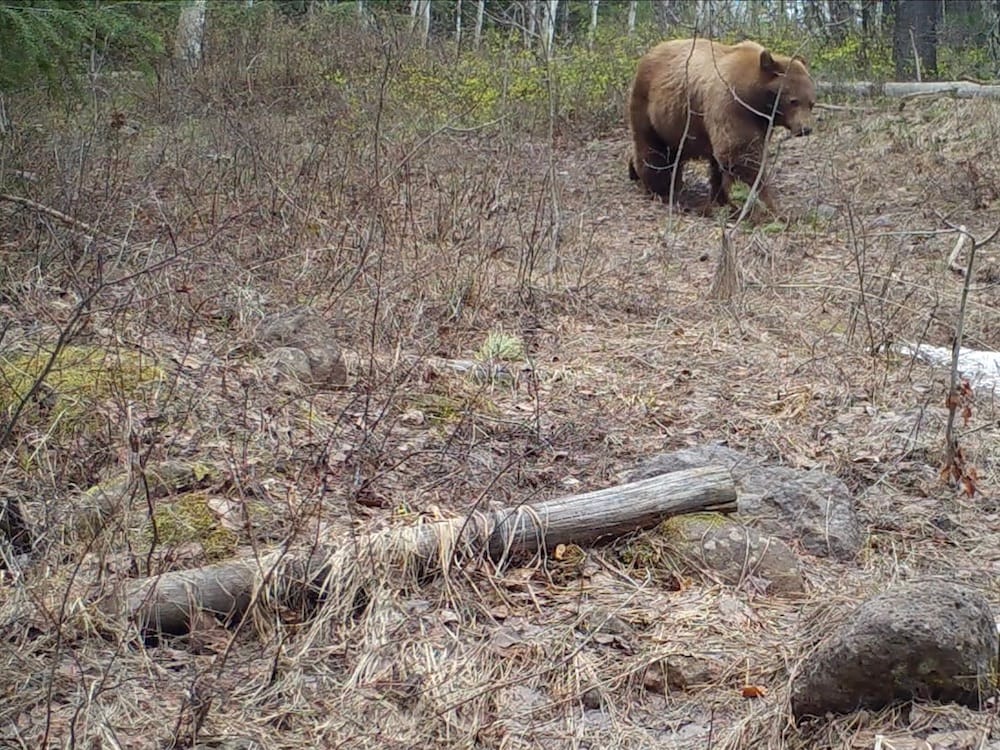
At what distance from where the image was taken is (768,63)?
1027 centimetres

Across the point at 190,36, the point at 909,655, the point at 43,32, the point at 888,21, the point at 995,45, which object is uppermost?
the point at 888,21

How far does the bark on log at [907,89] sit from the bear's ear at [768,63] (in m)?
1.93

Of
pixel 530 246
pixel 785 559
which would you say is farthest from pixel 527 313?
pixel 785 559

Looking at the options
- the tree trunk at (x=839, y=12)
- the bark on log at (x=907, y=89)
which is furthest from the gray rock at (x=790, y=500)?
the tree trunk at (x=839, y=12)

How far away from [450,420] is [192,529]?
1689 millimetres

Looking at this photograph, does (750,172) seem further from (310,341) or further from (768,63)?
(310,341)

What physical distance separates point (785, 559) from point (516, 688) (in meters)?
1.25

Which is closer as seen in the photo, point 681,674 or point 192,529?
point 681,674

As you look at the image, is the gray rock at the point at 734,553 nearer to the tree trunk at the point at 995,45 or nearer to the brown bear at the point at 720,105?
the brown bear at the point at 720,105

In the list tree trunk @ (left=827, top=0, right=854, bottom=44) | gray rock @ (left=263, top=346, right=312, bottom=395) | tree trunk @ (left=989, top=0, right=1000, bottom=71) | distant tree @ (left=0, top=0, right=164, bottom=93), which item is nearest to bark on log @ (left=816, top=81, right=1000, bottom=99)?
tree trunk @ (left=989, top=0, right=1000, bottom=71)

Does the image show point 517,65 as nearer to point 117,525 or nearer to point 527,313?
point 527,313

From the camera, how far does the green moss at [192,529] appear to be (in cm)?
403

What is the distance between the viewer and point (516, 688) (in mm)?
3520

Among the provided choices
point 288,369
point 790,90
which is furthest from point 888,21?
point 288,369
